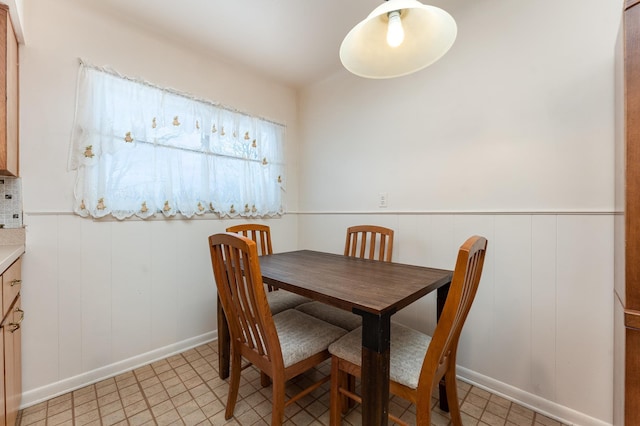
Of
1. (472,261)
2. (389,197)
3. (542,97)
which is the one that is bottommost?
(472,261)

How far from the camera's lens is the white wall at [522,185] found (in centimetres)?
137

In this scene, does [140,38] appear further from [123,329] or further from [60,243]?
[123,329]

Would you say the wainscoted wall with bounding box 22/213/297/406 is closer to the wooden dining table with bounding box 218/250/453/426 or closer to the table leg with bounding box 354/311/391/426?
the wooden dining table with bounding box 218/250/453/426

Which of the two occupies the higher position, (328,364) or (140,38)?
(140,38)

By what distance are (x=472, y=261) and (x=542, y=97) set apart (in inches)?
45.4

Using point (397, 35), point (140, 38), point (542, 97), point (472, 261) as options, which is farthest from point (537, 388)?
point (140, 38)

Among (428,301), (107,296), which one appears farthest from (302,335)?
(107,296)

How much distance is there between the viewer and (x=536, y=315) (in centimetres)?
154

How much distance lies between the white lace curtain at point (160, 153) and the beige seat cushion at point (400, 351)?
1547 mm

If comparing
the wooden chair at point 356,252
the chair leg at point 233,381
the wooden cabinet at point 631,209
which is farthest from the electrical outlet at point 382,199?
the chair leg at point 233,381

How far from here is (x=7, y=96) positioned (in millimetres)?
1315

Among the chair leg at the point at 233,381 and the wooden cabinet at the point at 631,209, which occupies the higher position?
the wooden cabinet at the point at 631,209

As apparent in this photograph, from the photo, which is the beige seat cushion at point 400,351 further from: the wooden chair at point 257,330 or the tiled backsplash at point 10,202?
the tiled backsplash at point 10,202

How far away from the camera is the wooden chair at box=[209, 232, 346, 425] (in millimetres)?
1097
